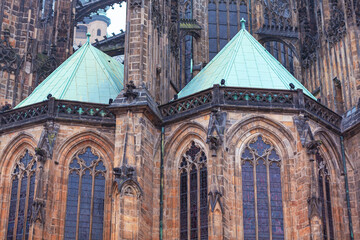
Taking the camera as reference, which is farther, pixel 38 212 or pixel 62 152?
pixel 62 152

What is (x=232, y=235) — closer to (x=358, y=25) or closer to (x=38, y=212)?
(x=38, y=212)

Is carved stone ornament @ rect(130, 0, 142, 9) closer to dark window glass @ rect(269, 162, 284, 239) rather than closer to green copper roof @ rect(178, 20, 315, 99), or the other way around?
green copper roof @ rect(178, 20, 315, 99)

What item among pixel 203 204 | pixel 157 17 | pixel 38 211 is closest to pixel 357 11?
pixel 157 17

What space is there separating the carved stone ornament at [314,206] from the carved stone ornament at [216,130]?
375 centimetres

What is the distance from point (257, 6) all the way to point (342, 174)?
12235 millimetres

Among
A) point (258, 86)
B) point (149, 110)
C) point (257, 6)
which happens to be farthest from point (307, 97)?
point (257, 6)

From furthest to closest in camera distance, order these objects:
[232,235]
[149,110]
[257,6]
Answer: [257,6], [149,110], [232,235]

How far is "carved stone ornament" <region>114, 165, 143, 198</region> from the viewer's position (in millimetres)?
25891

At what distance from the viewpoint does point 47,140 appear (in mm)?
27969

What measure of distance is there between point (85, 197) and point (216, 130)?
18.3 ft

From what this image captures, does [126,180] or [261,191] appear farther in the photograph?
[261,191]

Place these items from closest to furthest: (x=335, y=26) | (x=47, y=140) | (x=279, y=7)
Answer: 1. (x=47, y=140)
2. (x=335, y=26)
3. (x=279, y=7)

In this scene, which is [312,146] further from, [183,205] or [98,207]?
[98,207]

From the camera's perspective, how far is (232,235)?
26.0 metres
